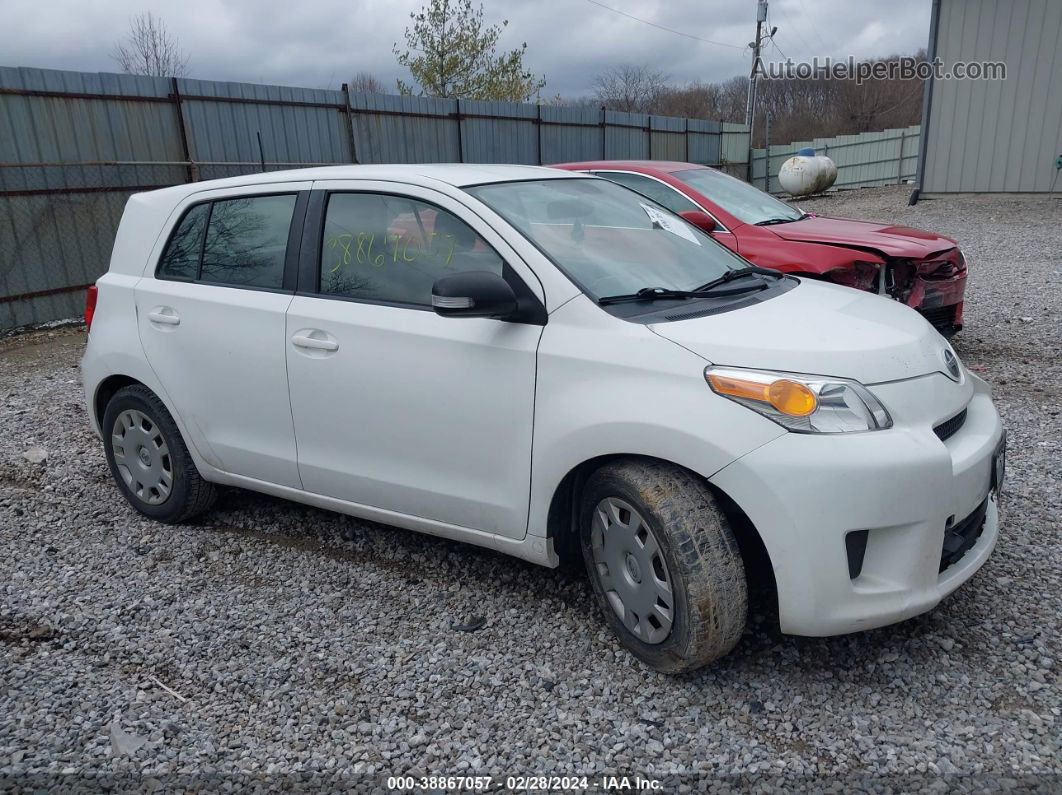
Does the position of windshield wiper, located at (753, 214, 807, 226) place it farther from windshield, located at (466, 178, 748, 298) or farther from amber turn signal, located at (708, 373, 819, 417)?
amber turn signal, located at (708, 373, 819, 417)

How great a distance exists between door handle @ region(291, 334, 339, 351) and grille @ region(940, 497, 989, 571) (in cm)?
232

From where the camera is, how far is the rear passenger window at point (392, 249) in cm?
330

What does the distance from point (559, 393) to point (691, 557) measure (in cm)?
70

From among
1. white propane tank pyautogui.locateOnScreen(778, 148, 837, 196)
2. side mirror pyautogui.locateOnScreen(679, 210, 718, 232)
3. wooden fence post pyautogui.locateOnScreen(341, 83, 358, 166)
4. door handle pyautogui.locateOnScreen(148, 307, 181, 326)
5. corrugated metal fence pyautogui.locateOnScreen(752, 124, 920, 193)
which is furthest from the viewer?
corrugated metal fence pyautogui.locateOnScreen(752, 124, 920, 193)

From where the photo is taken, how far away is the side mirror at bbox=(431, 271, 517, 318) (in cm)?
290

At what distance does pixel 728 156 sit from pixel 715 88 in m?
23.3

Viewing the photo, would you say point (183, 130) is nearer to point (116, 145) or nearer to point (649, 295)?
point (116, 145)

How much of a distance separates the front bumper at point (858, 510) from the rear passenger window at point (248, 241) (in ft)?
7.30

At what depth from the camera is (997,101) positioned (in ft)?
53.0

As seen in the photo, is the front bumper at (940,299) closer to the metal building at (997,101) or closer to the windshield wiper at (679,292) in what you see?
the windshield wiper at (679,292)

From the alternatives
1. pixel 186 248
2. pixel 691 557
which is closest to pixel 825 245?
pixel 691 557

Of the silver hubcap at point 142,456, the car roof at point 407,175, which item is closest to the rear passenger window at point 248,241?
the car roof at point 407,175

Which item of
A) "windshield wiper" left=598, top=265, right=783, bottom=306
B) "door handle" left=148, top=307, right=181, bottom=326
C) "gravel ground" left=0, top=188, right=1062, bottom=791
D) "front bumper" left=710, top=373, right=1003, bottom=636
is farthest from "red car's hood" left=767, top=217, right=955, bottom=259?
"door handle" left=148, top=307, right=181, bottom=326

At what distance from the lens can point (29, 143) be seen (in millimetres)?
9492
